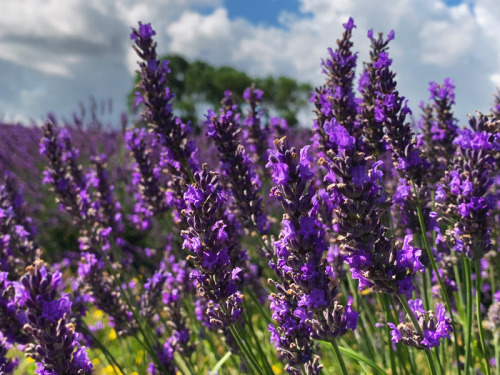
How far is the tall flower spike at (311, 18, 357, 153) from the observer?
266 centimetres

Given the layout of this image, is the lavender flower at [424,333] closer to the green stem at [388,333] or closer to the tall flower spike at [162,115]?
the green stem at [388,333]

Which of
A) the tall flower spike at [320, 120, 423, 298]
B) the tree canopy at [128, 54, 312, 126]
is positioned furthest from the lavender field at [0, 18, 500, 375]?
the tree canopy at [128, 54, 312, 126]

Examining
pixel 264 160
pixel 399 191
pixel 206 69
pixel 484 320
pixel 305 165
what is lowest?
pixel 484 320

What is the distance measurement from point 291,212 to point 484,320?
3096mm

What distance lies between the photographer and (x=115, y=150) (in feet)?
Answer: 31.1

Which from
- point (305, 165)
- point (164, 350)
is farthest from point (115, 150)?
point (305, 165)

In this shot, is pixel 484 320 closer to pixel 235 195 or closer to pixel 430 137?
pixel 430 137

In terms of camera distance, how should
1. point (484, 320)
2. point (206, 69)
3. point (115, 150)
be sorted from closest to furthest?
point (484, 320), point (115, 150), point (206, 69)

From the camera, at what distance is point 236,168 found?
2691 millimetres

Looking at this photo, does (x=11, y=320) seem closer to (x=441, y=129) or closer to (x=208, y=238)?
(x=208, y=238)

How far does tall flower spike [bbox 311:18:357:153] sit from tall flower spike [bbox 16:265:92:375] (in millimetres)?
1616

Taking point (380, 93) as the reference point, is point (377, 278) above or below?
below

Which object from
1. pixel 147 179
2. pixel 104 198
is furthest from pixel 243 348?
pixel 104 198

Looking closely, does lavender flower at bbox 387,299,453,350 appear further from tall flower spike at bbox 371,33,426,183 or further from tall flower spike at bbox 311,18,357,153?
tall flower spike at bbox 311,18,357,153
